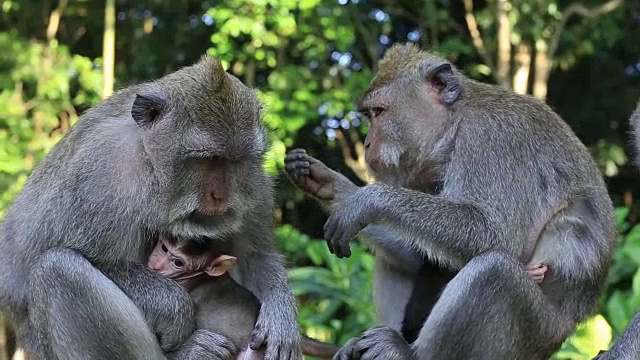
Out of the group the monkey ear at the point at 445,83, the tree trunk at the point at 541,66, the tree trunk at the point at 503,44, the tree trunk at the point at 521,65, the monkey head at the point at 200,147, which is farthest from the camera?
the tree trunk at the point at 521,65

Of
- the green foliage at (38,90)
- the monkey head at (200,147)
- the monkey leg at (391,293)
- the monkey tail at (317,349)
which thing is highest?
the monkey head at (200,147)

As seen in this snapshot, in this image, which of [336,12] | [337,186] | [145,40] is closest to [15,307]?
[337,186]

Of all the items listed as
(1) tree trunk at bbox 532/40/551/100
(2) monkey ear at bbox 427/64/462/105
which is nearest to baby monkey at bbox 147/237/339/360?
(2) monkey ear at bbox 427/64/462/105

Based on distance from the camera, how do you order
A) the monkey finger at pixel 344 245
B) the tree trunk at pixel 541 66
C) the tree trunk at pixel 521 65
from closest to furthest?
the monkey finger at pixel 344 245
the tree trunk at pixel 541 66
the tree trunk at pixel 521 65

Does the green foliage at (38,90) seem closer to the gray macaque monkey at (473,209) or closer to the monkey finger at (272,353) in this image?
the gray macaque monkey at (473,209)

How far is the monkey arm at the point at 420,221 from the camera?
3691 mm

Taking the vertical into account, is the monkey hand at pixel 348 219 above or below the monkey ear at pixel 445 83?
below

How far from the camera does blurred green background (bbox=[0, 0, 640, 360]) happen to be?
10695 millimetres

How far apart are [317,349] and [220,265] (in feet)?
2.47

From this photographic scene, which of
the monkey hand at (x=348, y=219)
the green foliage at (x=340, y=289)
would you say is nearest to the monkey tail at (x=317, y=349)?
the monkey hand at (x=348, y=219)

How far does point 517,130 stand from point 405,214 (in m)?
0.71

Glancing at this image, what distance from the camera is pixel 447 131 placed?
13.0ft

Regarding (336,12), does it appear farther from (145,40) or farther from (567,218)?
(567,218)

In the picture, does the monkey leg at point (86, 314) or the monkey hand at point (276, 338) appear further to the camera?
the monkey hand at point (276, 338)
